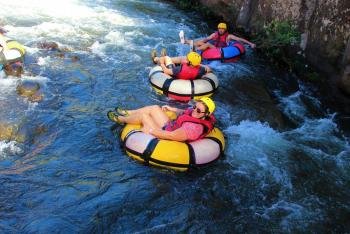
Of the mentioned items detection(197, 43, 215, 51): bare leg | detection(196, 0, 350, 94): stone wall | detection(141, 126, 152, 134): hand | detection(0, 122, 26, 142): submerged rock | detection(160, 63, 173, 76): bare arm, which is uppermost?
detection(196, 0, 350, 94): stone wall

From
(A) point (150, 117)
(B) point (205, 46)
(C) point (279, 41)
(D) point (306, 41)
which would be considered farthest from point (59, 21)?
(D) point (306, 41)

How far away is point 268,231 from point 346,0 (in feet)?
18.5

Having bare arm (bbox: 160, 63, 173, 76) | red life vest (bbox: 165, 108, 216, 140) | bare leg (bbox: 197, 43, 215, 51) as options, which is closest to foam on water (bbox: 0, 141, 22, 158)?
red life vest (bbox: 165, 108, 216, 140)

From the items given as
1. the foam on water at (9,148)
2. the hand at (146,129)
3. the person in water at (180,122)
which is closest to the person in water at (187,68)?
the person in water at (180,122)

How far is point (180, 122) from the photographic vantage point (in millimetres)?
6883

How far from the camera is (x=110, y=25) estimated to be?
12438 mm

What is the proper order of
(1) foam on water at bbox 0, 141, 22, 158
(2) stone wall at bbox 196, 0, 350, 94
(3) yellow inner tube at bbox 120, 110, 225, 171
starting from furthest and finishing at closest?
(2) stone wall at bbox 196, 0, 350, 94
(1) foam on water at bbox 0, 141, 22, 158
(3) yellow inner tube at bbox 120, 110, 225, 171

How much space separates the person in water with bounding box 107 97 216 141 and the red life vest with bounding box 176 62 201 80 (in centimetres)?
187

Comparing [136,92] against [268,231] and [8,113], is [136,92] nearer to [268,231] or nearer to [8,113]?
[8,113]

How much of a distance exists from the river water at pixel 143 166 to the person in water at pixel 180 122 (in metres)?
0.52

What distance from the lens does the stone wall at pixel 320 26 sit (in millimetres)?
9414

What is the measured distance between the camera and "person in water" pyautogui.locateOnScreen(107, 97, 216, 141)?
6.73 m

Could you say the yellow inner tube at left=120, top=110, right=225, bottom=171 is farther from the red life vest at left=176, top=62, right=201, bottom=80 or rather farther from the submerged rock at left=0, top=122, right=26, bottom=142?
the red life vest at left=176, top=62, right=201, bottom=80

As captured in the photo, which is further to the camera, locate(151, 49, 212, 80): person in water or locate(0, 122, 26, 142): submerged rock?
locate(151, 49, 212, 80): person in water
